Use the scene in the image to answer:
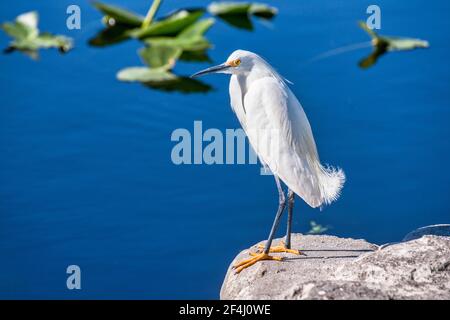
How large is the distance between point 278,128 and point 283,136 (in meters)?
0.03

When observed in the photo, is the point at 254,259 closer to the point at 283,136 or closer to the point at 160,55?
the point at 283,136

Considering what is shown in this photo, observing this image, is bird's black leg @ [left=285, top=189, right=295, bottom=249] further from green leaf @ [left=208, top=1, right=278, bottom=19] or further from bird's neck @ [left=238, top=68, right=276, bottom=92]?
green leaf @ [left=208, top=1, right=278, bottom=19]

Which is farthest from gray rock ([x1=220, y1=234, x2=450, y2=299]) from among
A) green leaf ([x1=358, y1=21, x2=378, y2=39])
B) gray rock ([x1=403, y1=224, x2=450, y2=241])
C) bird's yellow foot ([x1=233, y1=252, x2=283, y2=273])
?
green leaf ([x1=358, y1=21, x2=378, y2=39])

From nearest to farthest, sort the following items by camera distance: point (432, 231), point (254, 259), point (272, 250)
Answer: point (254, 259), point (272, 250), point (432, 231)

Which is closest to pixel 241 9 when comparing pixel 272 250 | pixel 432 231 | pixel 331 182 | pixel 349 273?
pixel 349 273

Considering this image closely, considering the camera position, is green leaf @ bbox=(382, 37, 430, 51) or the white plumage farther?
the white plumage

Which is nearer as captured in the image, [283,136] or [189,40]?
[189,40]

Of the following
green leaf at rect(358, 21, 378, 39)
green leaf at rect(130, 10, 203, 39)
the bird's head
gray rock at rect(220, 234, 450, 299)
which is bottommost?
gray rock at rect(220, 234, 450, 299)

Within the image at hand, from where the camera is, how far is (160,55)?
1.24ft

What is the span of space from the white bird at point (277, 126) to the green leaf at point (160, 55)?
142 cm

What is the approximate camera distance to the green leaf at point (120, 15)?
370mm

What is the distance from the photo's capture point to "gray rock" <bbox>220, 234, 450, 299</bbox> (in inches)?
45.4
